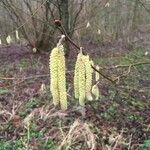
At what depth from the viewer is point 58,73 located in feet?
6.83

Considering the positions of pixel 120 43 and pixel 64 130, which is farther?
pixel 120 43

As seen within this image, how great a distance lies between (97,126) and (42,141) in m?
0.96

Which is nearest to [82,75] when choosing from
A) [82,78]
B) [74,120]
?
[82,78]

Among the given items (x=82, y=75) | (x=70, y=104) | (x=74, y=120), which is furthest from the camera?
(x=70, y=104)

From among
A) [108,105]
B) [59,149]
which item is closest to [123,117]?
[108,105]

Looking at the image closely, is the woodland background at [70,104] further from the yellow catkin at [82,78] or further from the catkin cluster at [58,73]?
the catkin cluster at [58,73]

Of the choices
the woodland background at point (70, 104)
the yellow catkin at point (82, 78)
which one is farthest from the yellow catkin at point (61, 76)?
the woodland background at point (70, 104)

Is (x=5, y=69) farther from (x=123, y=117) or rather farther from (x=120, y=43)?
(x=120, y=43)

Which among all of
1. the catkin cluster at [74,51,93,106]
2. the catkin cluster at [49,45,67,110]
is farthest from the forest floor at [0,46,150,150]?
the catkin cluster at [49,45,67,110]

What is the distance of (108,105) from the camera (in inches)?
296

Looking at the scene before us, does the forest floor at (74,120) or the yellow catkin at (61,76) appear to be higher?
the yellow catkin at (61,76)

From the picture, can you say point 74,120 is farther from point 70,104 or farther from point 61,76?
point 61,76

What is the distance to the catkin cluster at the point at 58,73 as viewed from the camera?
6.71 ft

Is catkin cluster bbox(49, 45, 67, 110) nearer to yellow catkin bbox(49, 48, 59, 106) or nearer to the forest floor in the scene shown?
yellow catkin bbox(49, 48, 59, 106)
